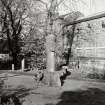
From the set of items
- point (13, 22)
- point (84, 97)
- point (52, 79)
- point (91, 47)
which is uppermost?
point (13, 22)

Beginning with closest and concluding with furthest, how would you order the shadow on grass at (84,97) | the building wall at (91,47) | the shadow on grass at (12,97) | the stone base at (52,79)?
the shadow on grass at (12,97) → the shadow on grass at (84,97) → the stone base at (52,79) → the building wall at (91,47)

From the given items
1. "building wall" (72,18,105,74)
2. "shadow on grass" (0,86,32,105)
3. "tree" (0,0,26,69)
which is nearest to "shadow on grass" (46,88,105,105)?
"shadow on grass" (0,86,32,105)

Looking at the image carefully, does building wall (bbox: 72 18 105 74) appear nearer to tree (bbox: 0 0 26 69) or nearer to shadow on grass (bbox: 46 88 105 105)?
shadow on grass (bbox: 46 88 105 105)

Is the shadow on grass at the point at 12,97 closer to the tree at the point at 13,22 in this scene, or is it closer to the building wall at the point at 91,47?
the building wall at the point at 91,47

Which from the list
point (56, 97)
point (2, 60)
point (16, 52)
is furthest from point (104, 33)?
point (2, 60)

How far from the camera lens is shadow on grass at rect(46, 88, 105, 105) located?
8.45 meters

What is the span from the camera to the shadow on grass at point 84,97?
8.45 m

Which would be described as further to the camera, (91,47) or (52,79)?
(91,47)

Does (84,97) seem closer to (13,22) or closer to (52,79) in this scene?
(52,79)

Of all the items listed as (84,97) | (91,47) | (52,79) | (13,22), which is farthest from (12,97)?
(13,22)

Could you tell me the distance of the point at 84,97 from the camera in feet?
30.6

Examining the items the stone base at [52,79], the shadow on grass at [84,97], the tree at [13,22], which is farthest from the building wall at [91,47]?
the tree at [13,22]

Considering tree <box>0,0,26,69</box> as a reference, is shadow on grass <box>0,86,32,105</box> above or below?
below

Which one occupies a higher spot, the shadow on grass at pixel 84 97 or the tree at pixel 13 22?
the tree at pixel 13 22
